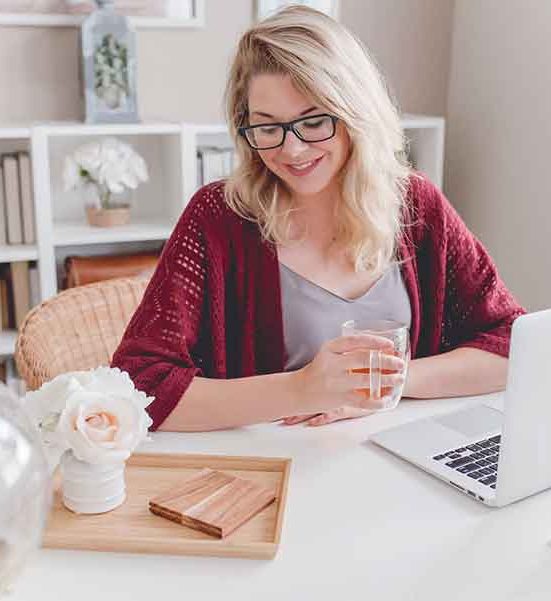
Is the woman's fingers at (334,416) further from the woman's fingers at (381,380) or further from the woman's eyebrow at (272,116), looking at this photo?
the woman's eyebrow at (272,116)

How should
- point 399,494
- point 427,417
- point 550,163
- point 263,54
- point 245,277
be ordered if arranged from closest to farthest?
point 399,494 → point 427,417 → point 263,54 → point 245,277 → point 550,163

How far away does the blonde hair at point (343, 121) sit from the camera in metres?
1.49

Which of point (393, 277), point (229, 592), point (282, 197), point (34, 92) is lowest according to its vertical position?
point (229, 592)

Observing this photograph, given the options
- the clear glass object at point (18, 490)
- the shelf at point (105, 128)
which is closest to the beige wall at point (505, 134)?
the shelf at point (105, 128)

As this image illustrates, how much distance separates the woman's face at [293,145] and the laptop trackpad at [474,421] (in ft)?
1.59

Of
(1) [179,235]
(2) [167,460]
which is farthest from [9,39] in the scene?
(2) [167,460]

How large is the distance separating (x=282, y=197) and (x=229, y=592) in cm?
90

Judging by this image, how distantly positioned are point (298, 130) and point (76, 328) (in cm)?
72

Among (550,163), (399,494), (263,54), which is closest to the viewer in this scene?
(399,494)

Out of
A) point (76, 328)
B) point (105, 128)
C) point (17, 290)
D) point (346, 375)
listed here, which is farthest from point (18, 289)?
point (346, 375)

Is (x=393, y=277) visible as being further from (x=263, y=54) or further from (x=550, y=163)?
(x=550, y=163)

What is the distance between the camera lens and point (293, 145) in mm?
1496

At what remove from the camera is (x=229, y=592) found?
924mm

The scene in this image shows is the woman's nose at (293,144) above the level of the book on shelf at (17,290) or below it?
above
